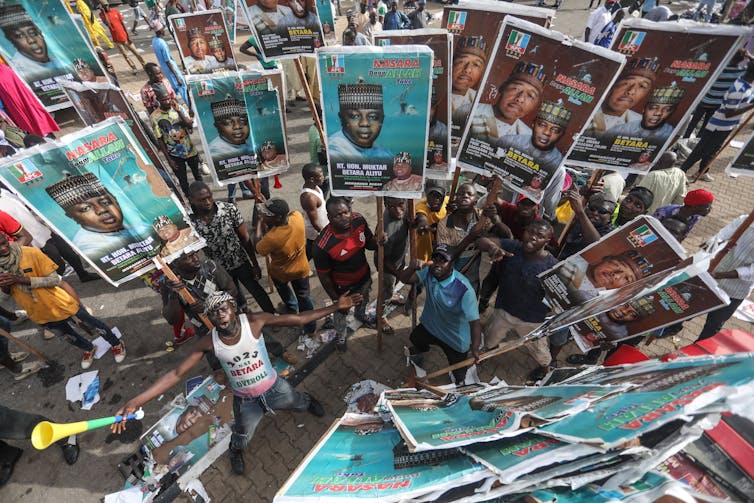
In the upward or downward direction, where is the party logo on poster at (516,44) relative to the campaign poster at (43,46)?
upward

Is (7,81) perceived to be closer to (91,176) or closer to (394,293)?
(91,176)

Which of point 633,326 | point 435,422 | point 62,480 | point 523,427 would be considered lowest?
point 62,480

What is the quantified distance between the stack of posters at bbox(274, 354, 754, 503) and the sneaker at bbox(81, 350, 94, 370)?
457 cm

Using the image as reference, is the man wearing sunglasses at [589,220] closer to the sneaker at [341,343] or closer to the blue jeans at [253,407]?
the sneaker at [341,343]

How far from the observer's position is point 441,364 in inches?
192

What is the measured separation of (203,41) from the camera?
279 inches

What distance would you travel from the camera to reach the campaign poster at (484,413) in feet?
5.89

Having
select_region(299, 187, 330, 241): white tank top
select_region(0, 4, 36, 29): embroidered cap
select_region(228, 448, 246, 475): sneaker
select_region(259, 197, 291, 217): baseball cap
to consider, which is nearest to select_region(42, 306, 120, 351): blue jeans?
select_region(228, 448, 246, 475): sneaker

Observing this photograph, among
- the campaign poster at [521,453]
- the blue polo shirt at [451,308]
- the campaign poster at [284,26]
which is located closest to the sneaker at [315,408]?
the blue polo shirt at [451,308]

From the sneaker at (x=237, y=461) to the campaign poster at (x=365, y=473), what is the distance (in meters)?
2.01

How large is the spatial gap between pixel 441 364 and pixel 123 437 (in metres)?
4.01

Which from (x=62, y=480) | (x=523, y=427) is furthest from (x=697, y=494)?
(x=62, y=480)

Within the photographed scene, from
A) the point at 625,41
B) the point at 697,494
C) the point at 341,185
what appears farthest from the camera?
the point at 341,185

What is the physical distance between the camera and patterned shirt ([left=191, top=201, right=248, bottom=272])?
437 cm
